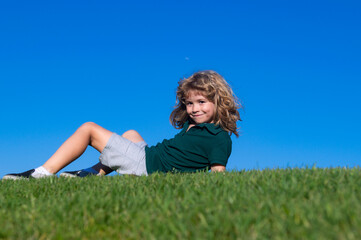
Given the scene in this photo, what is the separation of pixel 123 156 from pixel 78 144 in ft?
2.57

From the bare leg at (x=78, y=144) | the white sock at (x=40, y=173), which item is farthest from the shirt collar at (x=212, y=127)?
the white sock at (x=40, y=173)

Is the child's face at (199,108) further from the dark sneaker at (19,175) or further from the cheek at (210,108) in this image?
the dark sneaker at (19,175)

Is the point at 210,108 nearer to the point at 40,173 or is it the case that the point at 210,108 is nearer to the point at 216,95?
the point at 216,95

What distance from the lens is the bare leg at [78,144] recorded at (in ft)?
20.6

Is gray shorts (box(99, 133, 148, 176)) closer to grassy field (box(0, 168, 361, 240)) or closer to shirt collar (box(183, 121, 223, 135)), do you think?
shirt collar (box(183, 121, 223, 135))

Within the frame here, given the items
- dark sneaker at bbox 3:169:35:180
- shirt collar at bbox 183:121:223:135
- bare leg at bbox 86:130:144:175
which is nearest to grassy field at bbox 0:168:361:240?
shirt collar at bbox 183:121:223:135

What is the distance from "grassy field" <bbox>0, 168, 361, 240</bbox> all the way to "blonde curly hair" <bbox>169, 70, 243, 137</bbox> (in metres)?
2.86

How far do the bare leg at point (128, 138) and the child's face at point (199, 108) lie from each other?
125 cm

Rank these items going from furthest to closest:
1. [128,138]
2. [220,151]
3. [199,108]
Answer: [128,138]
[199,108]
[220,151]

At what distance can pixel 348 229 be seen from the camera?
2.39 metres

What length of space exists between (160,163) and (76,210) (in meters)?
3.38

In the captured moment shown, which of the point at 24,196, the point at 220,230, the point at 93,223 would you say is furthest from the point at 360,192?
the point at 24,196

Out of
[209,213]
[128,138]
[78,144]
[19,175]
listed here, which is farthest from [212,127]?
[209,213]

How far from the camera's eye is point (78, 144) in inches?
250
